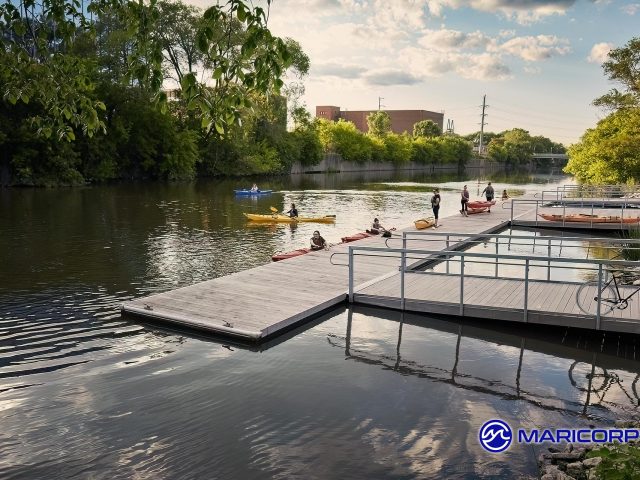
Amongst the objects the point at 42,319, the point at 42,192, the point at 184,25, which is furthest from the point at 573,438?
the point at 184,25

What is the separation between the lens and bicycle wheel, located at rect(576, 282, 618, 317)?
11.8 m

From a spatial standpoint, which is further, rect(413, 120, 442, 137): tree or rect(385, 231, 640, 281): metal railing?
rect(413, 120, 442, 137): tree

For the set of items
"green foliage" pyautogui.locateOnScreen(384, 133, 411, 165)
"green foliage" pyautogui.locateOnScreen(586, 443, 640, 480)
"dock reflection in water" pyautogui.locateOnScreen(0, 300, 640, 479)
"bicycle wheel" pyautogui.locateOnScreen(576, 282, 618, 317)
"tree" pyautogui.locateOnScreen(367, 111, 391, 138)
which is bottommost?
"dock reflection in water" pyautogui.locateOnScreen(0, 300, 640, 479)

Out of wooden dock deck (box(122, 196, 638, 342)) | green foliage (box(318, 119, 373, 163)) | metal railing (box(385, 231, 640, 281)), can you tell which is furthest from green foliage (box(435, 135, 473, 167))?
wooden dock deck (box(122, 196, 638, 342))

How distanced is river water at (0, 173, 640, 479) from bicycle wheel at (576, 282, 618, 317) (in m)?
0.65

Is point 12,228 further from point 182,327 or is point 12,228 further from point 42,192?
point 42,192

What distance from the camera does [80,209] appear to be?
38.3 meters

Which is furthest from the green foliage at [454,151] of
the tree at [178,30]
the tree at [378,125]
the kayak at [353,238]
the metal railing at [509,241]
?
the kayak at [353,238]

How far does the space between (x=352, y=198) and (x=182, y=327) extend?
40.6 m

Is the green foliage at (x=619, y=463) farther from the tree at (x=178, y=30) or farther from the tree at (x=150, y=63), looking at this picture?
the tree at (x=178, y=30)

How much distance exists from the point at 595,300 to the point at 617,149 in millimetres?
31811

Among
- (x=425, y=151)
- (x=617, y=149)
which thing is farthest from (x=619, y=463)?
(x=425, y=151)

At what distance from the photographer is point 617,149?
130 ft

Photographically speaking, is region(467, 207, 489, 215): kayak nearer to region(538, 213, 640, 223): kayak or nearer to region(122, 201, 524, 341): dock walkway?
region(538, 213, 640, 223): kayak
